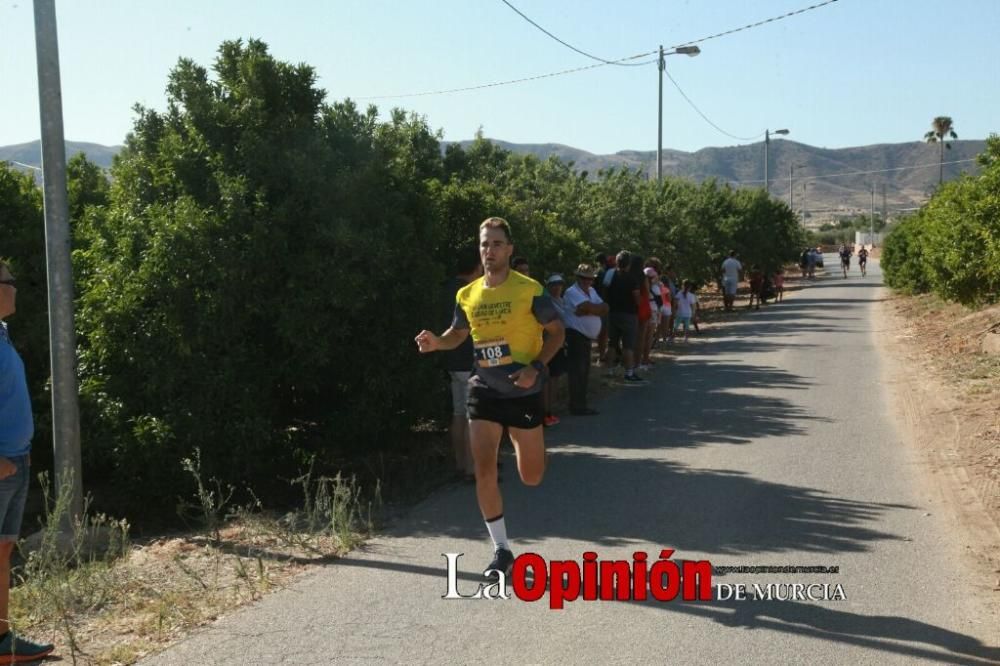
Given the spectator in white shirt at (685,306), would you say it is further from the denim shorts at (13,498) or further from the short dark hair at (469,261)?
the denim shorts at (13,498)

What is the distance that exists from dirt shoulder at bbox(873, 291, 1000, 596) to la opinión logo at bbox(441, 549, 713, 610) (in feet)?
5.06

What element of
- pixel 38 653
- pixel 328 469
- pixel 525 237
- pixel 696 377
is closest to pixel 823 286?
pixel 696 377

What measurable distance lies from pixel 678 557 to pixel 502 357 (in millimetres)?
1665

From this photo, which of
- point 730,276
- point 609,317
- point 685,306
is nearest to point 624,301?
point 609,317

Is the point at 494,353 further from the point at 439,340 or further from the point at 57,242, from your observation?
the point at 57,242

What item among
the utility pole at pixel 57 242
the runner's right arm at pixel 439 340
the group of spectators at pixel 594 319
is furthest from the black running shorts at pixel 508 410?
the utility pole at pixel 57 242

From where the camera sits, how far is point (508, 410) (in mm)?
6164

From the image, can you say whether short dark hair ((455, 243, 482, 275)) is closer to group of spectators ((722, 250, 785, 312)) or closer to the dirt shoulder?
the dirt shoulder

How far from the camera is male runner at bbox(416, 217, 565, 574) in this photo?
6121mm

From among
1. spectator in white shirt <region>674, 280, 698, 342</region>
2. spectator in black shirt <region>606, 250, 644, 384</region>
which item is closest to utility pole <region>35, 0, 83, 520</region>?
spectator in black shirt <region>606, 250, 644, 384</region>

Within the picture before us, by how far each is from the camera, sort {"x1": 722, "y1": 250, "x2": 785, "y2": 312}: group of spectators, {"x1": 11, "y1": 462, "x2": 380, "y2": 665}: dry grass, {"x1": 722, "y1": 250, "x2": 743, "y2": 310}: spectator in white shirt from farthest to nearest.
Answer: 1. {"x1": 722, "y1": 250, "x2": 785, "y2": 312}: group of spectators
2. {"x1": 722, "y1": 250, "x2": 743, "y2": 310}: spectator in white shirt
3. {"x1": 11, "y1": 462, "x2": 380, "y2": 665}: dry grass

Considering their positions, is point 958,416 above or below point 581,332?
below

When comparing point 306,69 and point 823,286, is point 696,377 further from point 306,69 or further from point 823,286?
point 823,286

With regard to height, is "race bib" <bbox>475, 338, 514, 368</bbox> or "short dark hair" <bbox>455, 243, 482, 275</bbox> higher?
"short dark hair" <bbox>455, 243, 482, 275</bbox>
